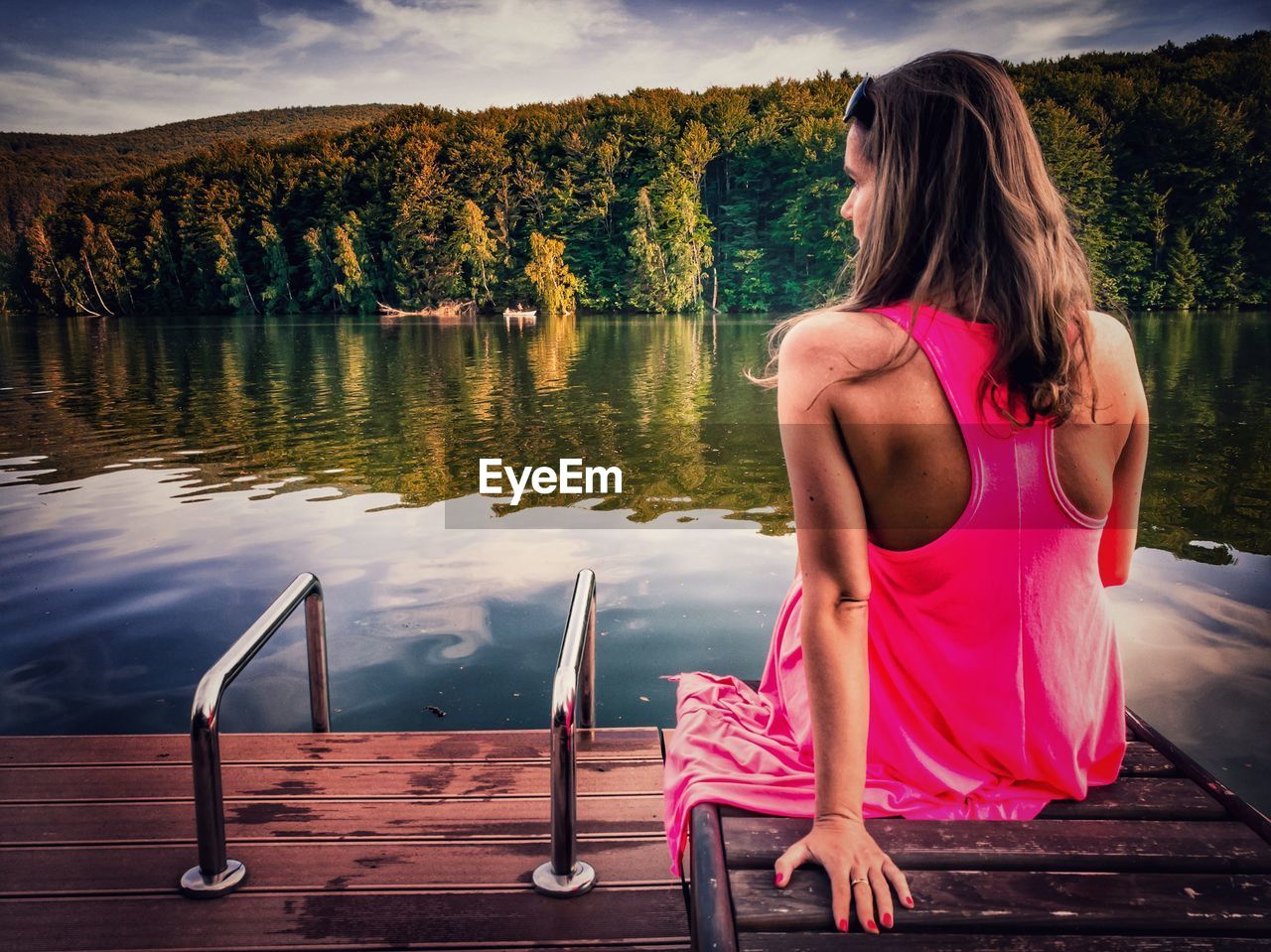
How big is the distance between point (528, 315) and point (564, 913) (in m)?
67.2

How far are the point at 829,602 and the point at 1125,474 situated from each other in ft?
2.18

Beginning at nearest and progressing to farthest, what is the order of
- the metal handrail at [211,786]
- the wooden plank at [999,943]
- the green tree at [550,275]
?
1. the wooden plank at [999,943]
2. the metal handrail at [211,786]
3. the green tree at [550,275]

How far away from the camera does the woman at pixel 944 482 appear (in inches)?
51.4

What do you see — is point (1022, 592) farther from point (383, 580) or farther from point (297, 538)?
point (297, 538)

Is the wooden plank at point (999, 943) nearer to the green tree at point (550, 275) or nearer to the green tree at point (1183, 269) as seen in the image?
the green tree at point (550, 275)

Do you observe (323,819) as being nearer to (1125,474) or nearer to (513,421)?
(1125,474)

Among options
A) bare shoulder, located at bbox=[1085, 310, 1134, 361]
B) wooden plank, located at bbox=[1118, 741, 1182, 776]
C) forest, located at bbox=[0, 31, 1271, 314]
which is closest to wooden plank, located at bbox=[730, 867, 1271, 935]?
wooden plank, located at bbox=[1118, 741, 1182, 776]

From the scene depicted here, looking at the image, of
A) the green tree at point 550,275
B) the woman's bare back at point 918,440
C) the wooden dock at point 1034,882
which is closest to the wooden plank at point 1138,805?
the wooden dock at point 1034,882

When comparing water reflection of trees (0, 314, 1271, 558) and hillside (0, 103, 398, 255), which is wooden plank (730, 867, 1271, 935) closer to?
water reflection of trees (0, 314, 1271, 558)

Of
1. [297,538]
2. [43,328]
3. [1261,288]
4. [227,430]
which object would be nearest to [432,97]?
[43,328]

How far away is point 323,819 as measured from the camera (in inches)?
108

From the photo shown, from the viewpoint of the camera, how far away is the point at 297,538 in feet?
31.4

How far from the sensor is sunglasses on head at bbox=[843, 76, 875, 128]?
1458mm

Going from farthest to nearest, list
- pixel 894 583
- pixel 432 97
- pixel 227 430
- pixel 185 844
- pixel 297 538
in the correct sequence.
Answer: pixel 432 97
pixel 227 430
pixel 297 538
pixel 185 844
pixel 894 583
